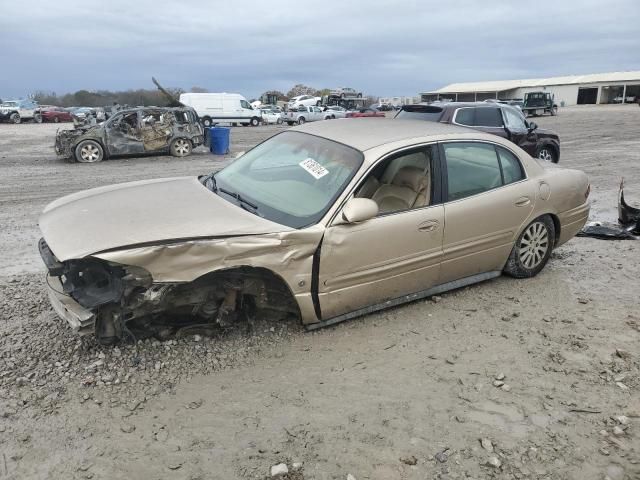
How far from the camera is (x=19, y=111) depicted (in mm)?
37750

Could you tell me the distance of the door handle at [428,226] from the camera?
4.13 meters

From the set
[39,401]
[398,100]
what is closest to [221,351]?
[39,401]

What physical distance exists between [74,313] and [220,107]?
34.3 m

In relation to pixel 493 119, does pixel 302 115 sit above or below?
above

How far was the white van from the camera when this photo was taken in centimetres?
3519

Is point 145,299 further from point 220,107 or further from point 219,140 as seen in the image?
point 220,107

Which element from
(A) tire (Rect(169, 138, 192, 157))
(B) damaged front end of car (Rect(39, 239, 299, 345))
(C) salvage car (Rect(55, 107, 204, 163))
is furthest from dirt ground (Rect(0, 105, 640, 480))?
(A) tire (Rect(169, 138, 192, 157))

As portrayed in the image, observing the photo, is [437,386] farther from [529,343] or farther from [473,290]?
[473,290]

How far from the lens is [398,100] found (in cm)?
8800

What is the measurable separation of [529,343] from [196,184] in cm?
298

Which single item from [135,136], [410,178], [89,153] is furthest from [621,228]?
[89,153]

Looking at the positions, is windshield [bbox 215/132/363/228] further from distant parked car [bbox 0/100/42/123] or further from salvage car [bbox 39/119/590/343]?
distant parked car [bbox 0/100/42/123]

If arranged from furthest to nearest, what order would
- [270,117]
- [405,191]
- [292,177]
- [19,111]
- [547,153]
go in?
[270,117], [19,111], [547,153], [405,191], [292,177]

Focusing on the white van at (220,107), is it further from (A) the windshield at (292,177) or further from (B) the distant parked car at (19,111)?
(A) the windshield at (292,177)
